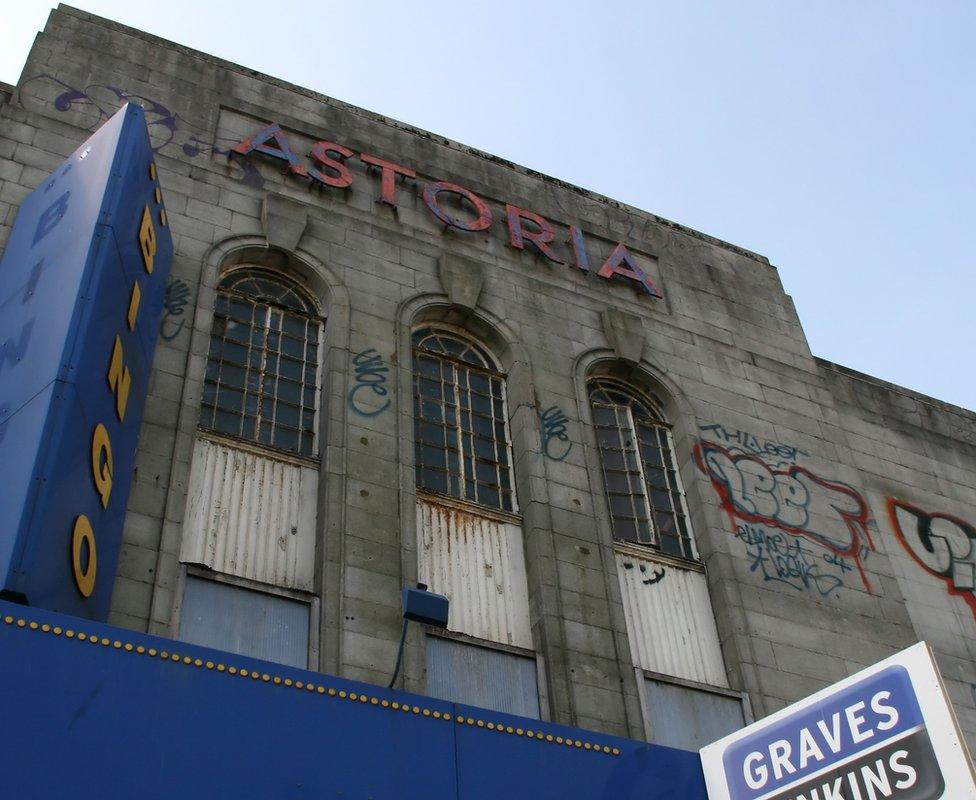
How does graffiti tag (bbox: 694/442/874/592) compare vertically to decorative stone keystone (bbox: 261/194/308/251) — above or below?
below

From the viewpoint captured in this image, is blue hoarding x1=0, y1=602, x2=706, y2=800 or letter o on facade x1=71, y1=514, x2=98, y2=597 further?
letter o on facade x1=71, y1=514, x2=98, y2=597

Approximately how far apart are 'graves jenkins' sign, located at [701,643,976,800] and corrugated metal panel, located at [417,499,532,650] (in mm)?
3607

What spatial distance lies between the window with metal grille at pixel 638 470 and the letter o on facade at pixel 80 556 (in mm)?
6713

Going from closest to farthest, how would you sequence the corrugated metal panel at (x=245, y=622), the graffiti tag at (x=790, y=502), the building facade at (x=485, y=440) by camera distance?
the corrugated metal panel at (x=245, y=622), the building facade at (x=485, y=440), the graffiti tag at (x=790, y=502)

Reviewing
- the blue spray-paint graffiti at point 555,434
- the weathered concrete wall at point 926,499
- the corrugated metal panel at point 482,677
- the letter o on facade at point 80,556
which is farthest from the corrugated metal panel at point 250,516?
the weathered concrete wall at point 926,499

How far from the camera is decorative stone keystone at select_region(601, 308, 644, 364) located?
17.0 metres

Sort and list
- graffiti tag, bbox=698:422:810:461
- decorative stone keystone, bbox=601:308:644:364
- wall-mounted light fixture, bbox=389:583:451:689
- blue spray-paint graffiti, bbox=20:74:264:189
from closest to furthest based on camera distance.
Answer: wall-mounted light fixture, bbox=389:583:451:689 < blue spray-paint graffiti, bbox=20:74:264:189 < graffiti tag, bbox=698:422:810:461 < decorative stone keystone, bbox=601:308:644:364

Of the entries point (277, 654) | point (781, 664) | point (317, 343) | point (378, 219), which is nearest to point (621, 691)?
point (781, 664)

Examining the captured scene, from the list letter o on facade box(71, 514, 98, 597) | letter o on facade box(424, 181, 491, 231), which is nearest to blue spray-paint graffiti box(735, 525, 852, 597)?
letter o on facade box(424, 181, 491, 231)

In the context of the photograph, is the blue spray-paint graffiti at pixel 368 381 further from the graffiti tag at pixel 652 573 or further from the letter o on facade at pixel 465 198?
the letter o on facade at pixel 465 198

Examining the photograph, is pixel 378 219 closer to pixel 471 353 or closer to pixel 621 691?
pixel 471 353

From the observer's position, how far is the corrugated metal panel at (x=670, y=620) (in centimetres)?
1352

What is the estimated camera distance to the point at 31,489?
9102 millimetres

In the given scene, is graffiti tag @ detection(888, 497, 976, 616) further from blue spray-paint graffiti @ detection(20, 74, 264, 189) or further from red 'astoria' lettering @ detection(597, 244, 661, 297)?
blue spray-paint graffiti @ detection(20, 74, 264, 189)
